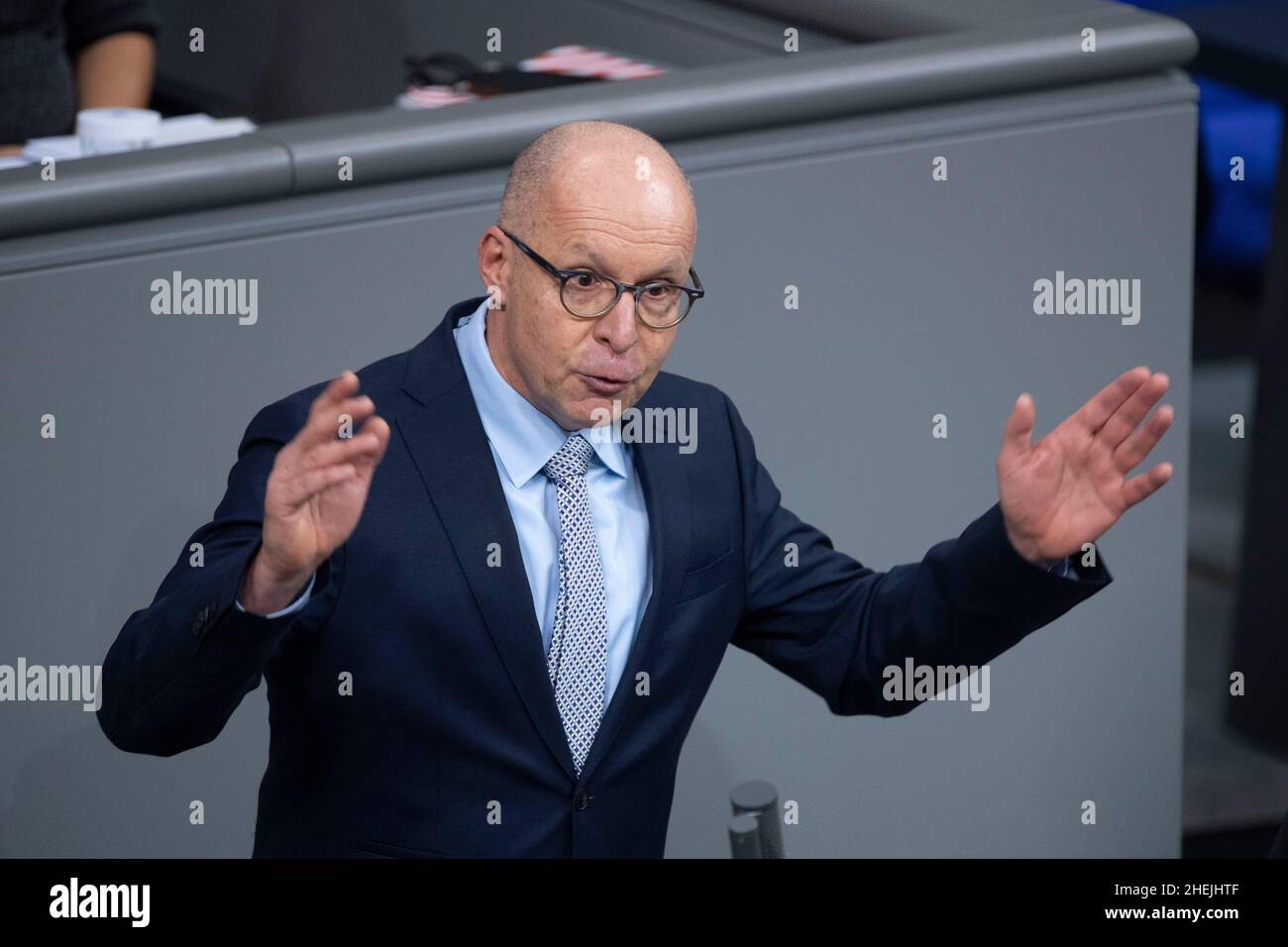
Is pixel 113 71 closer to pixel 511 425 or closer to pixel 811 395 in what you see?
pixel 811 395

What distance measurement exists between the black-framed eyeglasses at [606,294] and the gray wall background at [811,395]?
53cm

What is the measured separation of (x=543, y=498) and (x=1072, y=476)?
500 millimetres

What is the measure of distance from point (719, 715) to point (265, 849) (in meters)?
0.78

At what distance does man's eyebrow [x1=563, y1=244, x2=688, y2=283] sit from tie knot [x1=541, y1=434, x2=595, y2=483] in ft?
0.61

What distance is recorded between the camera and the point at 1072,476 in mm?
1838

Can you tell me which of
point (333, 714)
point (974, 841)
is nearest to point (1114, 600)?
point (974, 841)

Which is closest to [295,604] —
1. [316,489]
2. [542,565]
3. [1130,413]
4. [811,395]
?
[316,489]

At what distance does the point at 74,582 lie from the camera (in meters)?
2.19

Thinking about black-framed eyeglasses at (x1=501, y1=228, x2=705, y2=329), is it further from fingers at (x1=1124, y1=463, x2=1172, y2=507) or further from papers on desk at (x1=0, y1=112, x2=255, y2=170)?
papers on desk at (x1=0, y1=112, x2=255, y2=170)

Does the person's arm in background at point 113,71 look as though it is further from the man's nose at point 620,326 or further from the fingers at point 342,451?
the fingers at point 342,451

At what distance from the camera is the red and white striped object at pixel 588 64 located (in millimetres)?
3186

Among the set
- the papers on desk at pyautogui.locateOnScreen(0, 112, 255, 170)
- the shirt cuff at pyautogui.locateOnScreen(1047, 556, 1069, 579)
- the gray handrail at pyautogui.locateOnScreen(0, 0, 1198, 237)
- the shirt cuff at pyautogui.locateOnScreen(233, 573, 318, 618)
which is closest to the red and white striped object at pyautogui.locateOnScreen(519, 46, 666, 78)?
the papers on desk at pyautogui.locateOnScreen(0, 112, 255, 170)

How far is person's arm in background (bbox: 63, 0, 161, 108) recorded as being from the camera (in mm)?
3703
